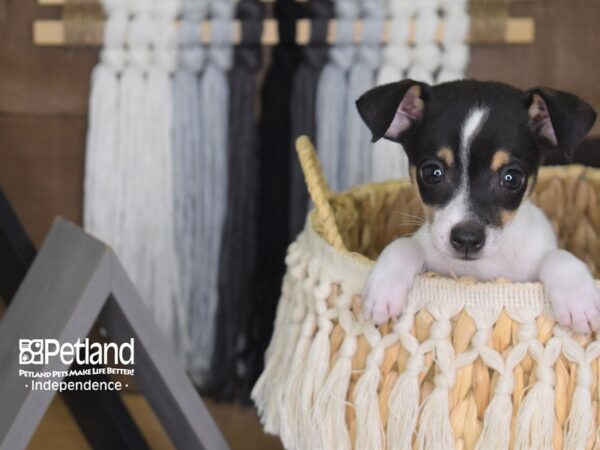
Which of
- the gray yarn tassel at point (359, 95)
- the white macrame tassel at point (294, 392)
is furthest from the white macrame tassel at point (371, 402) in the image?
the gray yarn tassel at point (359, 95)

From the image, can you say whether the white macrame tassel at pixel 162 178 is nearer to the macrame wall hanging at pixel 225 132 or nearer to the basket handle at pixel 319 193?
the macrame wall hanging at pixel 225 132

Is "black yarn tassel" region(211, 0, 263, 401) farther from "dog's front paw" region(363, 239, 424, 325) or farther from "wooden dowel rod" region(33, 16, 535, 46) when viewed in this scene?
"dog's front paw" region(363, 239, 424, 325)

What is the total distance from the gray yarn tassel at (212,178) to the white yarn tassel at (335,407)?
2.58 feet

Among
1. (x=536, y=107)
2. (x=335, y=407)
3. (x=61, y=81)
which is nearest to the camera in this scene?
(x=335, y=407)

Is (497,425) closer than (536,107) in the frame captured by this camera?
Yes

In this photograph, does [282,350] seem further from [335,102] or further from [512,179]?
[335,102]

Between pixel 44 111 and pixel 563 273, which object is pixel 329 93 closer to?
A: pixel 44 111

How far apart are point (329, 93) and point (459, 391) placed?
905 mm

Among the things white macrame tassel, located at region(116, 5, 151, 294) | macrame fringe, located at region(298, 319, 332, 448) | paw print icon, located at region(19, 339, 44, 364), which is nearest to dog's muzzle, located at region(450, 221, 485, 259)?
macrame fringe, located at region(298, 319, 332, 448)

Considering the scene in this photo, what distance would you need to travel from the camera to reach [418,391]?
3.55 feet

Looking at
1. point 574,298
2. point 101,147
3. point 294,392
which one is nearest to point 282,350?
point 294,392

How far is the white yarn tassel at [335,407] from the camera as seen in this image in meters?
1.13

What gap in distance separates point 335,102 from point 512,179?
27.1 inches

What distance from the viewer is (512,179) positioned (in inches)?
47.4
